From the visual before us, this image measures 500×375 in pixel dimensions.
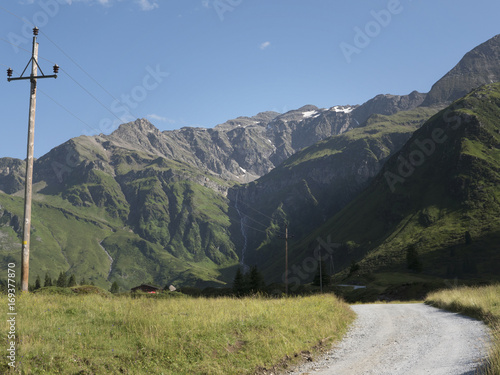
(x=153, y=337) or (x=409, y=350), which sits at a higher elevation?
(x=153, y=337)

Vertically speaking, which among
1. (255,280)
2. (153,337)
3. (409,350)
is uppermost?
(153,337)

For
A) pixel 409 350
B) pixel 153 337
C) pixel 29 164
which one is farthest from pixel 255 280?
pixel 153 337

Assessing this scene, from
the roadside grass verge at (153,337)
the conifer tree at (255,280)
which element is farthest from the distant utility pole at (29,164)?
the conifer tree at (255,280)

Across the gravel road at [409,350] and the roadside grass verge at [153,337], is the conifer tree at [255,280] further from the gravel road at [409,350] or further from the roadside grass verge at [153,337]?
the roadside grass verge at [153,337]

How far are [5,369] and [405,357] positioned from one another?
1209 cm

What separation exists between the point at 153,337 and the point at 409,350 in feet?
30.2

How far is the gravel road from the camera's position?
1145 centimetres

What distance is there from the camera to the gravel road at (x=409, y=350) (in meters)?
11.4

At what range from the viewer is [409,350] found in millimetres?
13797

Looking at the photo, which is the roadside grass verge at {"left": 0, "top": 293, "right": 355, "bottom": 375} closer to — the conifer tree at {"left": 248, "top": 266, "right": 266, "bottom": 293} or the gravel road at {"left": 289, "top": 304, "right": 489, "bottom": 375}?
the gravel road at {"left": 289, "top": 304, "right": 489, "bottom": 375}

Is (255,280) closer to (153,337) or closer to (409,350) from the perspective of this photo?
(409,350)

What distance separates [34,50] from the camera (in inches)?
828

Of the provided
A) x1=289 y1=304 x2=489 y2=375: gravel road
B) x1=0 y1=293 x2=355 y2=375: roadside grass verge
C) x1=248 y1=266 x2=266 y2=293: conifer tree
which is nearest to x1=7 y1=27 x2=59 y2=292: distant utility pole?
x1=0 y1=293 x2=355 y2=375: roadside grass verge

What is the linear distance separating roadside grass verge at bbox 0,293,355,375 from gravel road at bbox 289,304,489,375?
4.08 ft
